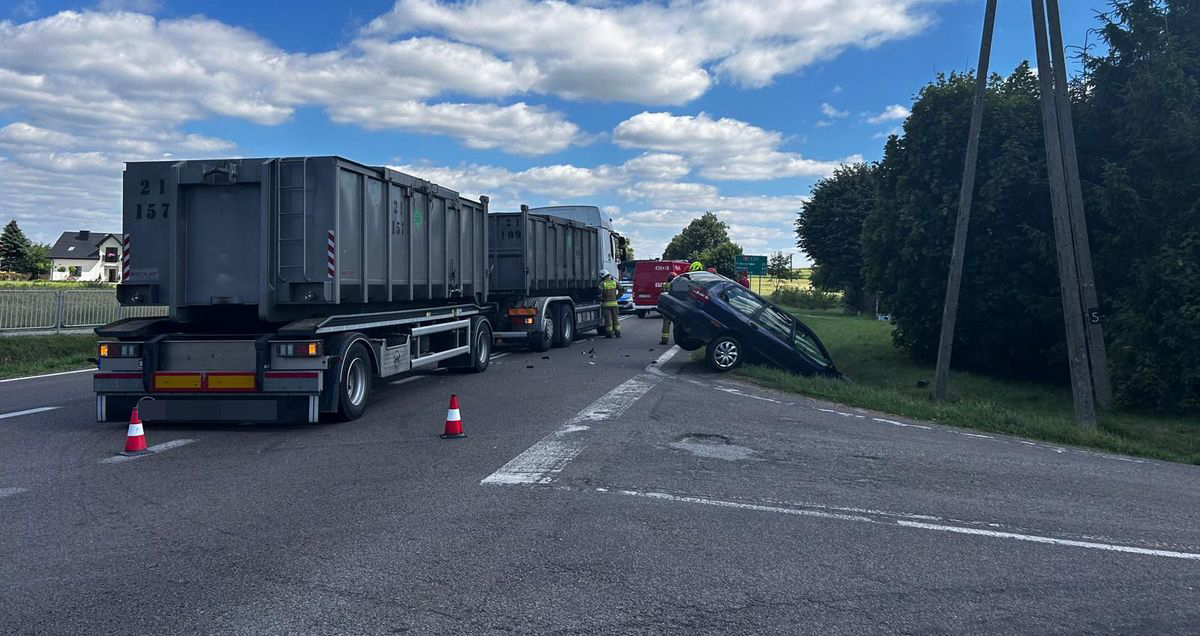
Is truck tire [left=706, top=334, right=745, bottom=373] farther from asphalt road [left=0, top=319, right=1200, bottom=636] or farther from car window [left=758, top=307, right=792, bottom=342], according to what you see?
asphalt road [left=0, top=319, right=1200, bottom=636]

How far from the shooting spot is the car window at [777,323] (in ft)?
50.2

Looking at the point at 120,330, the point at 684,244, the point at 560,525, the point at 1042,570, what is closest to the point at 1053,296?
the point at 1042,570

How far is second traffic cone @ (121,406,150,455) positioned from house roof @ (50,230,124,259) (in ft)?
295

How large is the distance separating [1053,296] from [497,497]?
514 inches

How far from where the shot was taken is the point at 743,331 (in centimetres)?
1522

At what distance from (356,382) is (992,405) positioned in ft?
29.3

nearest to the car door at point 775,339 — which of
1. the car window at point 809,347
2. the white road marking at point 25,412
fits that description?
the car window at point 809,347

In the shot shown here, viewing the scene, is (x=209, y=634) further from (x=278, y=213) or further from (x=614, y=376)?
(x=614, y=376)

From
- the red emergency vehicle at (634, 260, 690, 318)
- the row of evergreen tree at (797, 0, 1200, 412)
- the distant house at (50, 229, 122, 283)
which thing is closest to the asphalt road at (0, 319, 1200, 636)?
the row of evergreen tree at (797, 0, 1200, 412)

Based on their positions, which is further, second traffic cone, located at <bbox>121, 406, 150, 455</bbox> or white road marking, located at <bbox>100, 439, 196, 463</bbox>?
second traffic cone, located at <bbox>121, 406, 150, 455</bbox>

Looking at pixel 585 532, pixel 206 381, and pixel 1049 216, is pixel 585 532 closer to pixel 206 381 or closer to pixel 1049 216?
pixel 206 381

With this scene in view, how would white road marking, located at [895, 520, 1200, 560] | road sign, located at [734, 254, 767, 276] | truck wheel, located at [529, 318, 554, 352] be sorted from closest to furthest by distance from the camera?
white road marking, located at [895, 520, 1200, 560], truck wheel, located at [529, 318, 554, 352], road sign, located at [734, 254, 767, 276]

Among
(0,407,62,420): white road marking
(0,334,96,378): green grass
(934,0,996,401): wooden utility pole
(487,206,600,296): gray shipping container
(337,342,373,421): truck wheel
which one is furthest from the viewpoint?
(487,206,600,296): gray shipping container

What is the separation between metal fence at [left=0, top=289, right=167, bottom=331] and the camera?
1950cm
